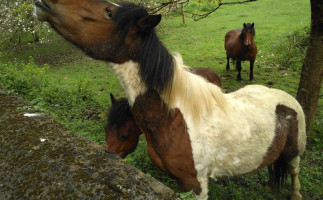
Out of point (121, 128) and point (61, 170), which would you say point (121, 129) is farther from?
point (61, 170)

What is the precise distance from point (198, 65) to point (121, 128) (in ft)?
23.7

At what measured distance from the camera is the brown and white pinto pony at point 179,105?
5.35ft

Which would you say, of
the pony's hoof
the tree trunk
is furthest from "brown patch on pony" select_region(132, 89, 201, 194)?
the tree trunk

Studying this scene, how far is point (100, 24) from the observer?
1.63 meters

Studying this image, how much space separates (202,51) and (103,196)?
1072 centimetres

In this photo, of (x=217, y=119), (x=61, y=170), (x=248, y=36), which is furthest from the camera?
(x=248, y=36)

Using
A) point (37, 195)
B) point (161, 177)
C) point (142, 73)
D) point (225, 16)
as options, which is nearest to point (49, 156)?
point (37, 195)

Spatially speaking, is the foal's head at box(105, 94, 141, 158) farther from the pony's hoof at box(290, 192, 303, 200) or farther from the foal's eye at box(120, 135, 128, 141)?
the pony's hoof at box(290, 192, 303, 200)

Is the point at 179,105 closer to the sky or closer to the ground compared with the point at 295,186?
closer to the sky

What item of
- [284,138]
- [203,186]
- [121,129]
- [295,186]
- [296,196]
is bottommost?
[296,196]

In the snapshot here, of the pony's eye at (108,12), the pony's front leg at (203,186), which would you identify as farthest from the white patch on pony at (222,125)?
the pony's eye at (108,12)

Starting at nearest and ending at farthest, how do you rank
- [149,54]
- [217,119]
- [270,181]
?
[149,54] < [217,119] < [270,181]

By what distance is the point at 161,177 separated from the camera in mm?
3619

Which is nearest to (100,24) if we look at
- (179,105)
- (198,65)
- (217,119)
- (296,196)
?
(179,105)
